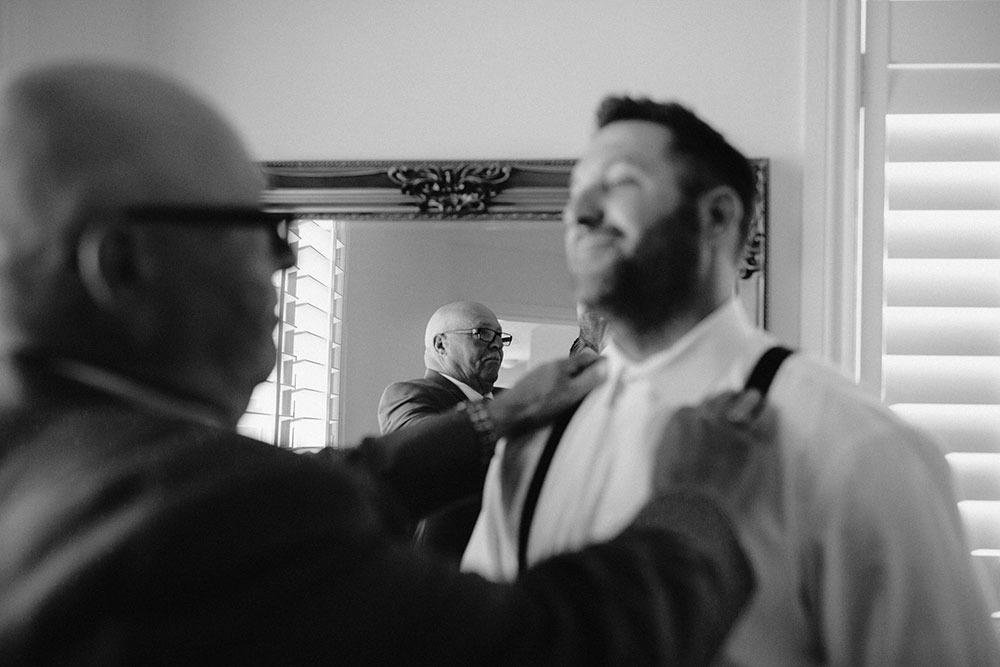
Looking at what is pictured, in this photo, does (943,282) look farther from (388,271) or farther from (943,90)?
(388,271)

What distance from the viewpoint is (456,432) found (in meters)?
1.20

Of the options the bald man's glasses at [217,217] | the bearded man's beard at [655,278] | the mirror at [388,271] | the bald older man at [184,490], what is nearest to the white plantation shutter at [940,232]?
the mirror at [388,271]

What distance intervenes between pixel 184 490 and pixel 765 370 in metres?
0.60

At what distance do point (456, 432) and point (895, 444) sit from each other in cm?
58

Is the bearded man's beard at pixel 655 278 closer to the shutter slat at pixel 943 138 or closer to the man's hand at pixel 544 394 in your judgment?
the man's hand at pixel 544 394

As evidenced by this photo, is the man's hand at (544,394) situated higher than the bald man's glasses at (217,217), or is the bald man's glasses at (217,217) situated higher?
the bald man's glasses at (217,217)

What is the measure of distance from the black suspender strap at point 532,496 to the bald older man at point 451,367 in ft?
3.28

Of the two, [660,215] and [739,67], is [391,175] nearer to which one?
[739,67]

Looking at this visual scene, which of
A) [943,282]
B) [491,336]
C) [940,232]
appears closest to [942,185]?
[940,232]

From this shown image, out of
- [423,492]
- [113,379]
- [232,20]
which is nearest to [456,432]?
[423,492]

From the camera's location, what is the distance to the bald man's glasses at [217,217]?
695mm

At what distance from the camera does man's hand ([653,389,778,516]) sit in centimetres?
81

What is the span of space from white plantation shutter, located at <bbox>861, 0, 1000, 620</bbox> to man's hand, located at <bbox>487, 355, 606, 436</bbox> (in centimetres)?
114

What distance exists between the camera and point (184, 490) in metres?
0.62
